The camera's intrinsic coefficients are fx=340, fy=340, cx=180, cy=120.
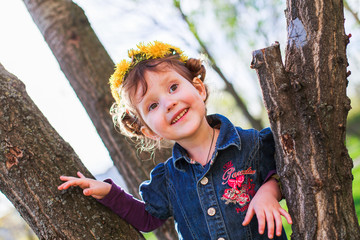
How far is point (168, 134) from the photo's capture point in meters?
2.06

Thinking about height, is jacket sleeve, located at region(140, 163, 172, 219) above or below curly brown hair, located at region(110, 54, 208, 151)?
below

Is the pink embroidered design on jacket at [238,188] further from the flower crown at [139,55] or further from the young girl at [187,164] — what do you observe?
→ the flower crown at [139,55]

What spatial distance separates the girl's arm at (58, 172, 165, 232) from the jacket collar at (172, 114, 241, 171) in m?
0.37

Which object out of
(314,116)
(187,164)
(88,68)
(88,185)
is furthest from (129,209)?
(88,68)

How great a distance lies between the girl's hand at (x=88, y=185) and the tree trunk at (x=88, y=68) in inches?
42.3

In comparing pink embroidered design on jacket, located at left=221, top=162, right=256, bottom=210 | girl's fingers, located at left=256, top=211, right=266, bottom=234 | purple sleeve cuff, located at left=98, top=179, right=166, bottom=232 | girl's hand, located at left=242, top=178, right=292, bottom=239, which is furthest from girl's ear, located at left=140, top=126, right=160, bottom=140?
girl's fingers, located at left=256, top=211, right=266, bottom=234

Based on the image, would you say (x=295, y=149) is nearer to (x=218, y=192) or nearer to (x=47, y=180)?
(x=218, y=192)

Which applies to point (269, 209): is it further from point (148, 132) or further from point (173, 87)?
point (148, 132)

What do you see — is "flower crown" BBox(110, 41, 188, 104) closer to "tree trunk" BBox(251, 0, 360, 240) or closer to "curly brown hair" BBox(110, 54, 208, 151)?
"curly brown hair" BBox(110, 54, 208, 151)

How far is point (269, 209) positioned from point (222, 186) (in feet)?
1.35

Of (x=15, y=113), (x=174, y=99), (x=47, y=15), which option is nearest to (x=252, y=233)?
(x=174, y=99)

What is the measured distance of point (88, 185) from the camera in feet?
6.36

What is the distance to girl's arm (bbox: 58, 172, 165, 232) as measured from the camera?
1.89 meters

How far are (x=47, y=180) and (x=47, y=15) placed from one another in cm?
206
